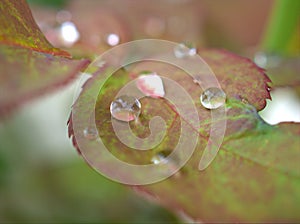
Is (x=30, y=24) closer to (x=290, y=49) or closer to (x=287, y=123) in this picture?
(x=287, y=123)

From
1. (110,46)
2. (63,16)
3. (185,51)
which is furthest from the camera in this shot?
(63,16)

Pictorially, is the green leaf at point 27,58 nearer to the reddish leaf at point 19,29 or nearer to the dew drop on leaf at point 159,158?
the reddish leaf at point 19,29

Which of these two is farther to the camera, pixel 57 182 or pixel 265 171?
pixel 57 182

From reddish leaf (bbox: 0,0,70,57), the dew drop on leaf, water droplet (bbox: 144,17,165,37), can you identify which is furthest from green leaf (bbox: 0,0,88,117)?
water droplet (bbox: 144,17,165,37)

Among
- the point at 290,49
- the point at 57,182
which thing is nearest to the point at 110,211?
the point at 57,182

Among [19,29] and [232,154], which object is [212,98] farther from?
[19,29]

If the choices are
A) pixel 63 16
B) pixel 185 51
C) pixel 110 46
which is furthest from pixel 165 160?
pixel 63 16

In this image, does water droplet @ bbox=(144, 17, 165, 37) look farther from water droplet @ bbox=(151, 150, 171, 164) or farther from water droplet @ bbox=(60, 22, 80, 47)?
water droplet @ bbox=(151, 150, 171, 164)
